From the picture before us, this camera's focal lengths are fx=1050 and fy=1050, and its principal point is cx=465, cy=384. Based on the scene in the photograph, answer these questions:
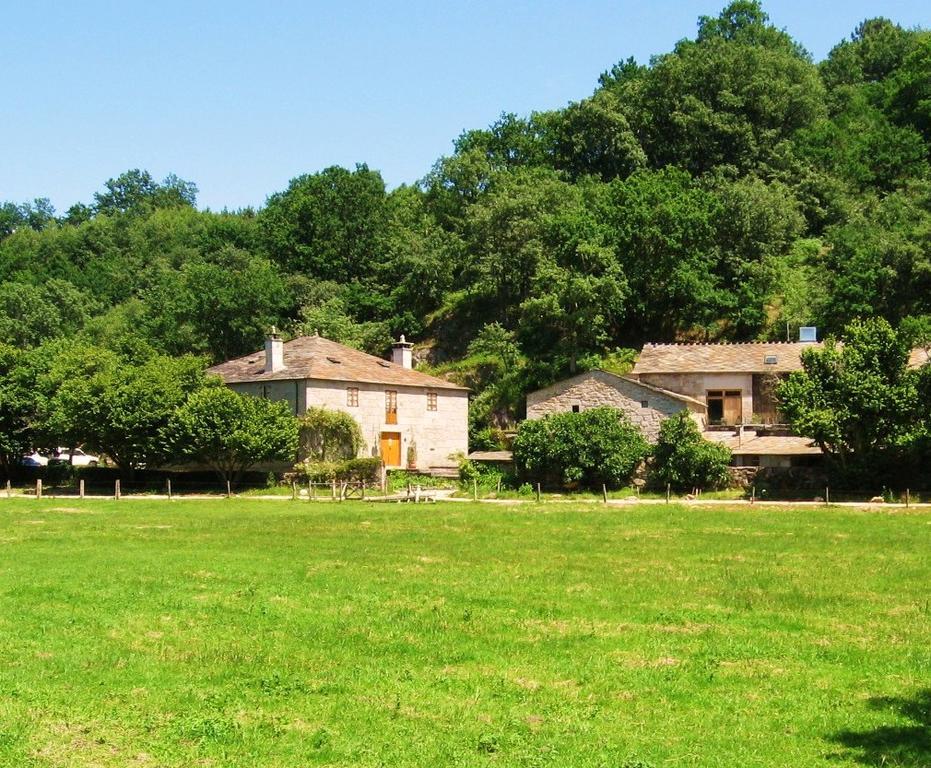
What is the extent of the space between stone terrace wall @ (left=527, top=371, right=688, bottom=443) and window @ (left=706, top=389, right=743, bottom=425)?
583cm

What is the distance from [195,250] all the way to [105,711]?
4274 inches

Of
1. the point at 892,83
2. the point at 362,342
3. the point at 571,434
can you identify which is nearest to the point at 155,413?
the point at 571,434

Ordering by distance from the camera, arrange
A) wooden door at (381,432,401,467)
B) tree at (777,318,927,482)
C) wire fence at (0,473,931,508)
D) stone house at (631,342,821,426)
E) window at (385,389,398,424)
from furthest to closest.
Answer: window at (385,389,398,424) → wooden door at (381,432,401,467) → stone house at (631,342,821,426) → wire fence at (0,473,931,508) → tree at (777,318,927,482)

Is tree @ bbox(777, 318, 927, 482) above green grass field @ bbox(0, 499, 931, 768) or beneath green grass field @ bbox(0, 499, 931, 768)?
above

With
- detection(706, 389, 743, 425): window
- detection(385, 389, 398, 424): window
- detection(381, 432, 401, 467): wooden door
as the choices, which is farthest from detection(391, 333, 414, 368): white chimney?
detection(706, 389, 743, 425): window

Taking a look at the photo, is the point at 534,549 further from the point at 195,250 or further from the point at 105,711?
the point at 195,250

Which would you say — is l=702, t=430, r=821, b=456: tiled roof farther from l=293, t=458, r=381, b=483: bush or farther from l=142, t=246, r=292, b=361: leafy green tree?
l=142, t=246, r=292, b=361: leafy green tree

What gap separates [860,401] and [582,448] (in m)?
12.7

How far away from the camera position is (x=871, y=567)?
77.9 ft

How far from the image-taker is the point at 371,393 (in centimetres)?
5828

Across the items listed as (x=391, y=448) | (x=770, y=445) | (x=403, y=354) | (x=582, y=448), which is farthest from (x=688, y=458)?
(x=403, y=354)

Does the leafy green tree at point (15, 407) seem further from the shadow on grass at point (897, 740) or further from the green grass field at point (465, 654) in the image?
the shadow on grass at point (897, 740)

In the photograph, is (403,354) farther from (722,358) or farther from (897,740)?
(897,740)

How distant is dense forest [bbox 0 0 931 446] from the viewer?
67000 mm
